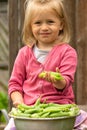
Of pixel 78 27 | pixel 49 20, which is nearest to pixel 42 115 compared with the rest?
pixel 49 20

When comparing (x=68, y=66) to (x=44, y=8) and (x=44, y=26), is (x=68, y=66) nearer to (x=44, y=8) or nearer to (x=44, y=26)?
(x=44, y=26)

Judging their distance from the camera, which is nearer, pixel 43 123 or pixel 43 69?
pixel 43 123

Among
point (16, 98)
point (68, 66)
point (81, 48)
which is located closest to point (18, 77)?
point (16, 98)

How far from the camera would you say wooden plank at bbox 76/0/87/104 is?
5684 millimetres

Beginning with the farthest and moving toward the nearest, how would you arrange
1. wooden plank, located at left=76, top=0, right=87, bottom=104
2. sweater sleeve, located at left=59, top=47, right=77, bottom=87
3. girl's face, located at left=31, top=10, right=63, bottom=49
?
wooden plank, located at left=76, top=0, right=87, bottom=104 < girl's face, located at left=31, top=10, right=63, bottom=49 < sweater sleeve, located at left=59, top=47, right=77, bottom=87

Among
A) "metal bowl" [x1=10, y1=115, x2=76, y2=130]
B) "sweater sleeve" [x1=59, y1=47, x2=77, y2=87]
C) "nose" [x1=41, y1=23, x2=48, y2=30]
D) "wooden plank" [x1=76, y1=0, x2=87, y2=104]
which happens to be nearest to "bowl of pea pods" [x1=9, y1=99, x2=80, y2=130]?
"metal bowl" [x1=10, y1=115, x2=76, y2=130]

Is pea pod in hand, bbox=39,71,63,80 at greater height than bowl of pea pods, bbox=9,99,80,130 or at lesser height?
greater

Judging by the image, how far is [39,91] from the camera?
4.34 metres

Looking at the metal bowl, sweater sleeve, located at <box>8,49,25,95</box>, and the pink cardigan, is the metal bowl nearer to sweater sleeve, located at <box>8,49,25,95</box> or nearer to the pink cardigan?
the pink cardigan

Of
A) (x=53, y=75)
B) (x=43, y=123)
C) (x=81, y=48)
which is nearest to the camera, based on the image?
(x=43, y=123)

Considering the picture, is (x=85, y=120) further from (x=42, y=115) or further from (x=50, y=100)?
(x=42, y=115)

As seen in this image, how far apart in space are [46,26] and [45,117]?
0.83m

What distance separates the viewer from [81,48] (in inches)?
224

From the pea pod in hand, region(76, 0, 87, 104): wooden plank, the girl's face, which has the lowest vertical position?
region(76, 0, 87, 104): wooden plank
